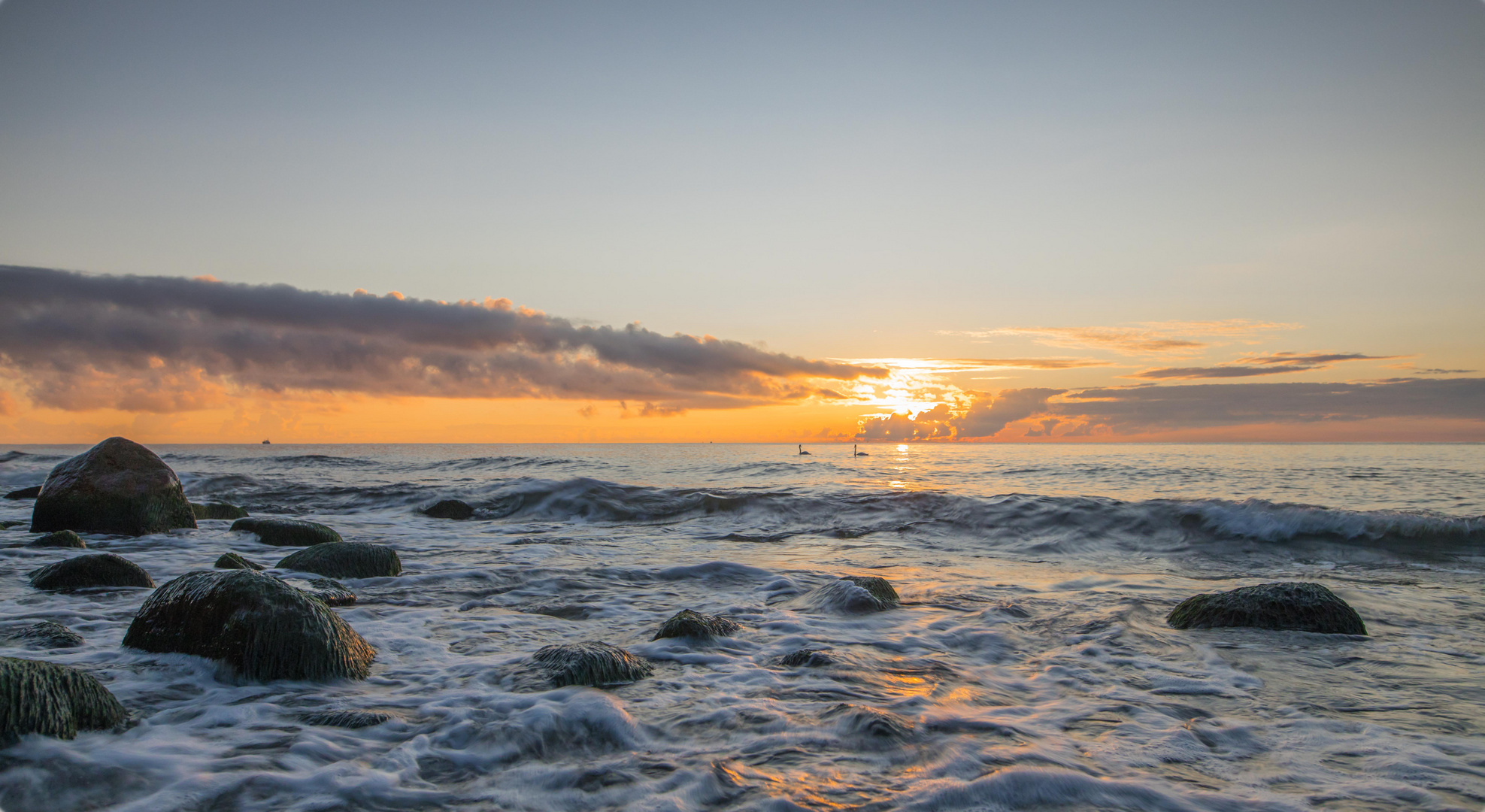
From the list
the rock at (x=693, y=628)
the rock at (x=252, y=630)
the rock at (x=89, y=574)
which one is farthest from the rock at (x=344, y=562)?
the rock at (x=693, y=628)

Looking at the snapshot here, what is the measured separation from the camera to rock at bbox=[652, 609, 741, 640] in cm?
569

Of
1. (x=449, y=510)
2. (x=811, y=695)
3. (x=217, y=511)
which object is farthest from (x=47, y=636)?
(x=449, y=510)

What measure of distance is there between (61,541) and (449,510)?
7.42m

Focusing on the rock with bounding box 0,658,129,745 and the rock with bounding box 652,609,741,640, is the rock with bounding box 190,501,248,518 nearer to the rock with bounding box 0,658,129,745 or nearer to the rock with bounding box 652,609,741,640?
the rock with bounding box 0,658,129,745

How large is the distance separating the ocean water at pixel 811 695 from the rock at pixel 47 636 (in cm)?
14

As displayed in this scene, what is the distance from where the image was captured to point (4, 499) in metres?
17.8

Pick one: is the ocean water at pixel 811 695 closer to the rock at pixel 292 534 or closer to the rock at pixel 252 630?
the rock at pixel 252 630

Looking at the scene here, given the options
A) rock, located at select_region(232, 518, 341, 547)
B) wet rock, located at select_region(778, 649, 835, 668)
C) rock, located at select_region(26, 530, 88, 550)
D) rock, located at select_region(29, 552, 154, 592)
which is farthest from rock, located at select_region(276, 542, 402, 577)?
wet rock, located at select_region(778, 649, 835, 668)

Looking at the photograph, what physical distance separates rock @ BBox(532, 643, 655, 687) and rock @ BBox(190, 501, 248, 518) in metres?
12.2

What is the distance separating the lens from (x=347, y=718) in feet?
12.6

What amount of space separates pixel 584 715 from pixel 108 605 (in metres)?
4.84

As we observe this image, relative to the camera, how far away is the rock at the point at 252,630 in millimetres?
4398

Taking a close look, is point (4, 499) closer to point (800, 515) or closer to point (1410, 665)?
point (800, 515)

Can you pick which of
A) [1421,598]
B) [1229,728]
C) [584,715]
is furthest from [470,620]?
[1421,598]
